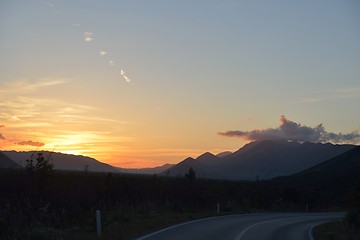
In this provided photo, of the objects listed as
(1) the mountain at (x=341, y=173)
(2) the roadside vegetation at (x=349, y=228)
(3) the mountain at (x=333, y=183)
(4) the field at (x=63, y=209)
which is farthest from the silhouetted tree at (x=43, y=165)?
(1) the mountain at (x=341, y=173)

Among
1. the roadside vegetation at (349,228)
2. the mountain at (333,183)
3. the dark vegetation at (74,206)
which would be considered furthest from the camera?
the mountain at (333,183)

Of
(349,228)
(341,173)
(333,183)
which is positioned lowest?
(349,228)

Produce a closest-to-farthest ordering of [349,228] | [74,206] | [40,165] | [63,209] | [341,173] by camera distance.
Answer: [349,228], [63,209], [74,206], [40,165], [341,173]

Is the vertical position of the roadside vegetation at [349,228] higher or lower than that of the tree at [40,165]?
lower

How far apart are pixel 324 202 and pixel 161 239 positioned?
49135 mm

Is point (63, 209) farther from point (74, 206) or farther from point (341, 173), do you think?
point (341, 173)

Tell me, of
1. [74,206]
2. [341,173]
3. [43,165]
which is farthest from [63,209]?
[341,173]

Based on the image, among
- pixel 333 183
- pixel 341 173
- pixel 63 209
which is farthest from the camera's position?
pixel 341 173

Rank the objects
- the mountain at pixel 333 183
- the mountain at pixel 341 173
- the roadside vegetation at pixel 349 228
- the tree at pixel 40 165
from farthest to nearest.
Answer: the mountain at pixel 341 173 → the mountain at pixel 333 183 → the tree at pixel 40 165 → the roadside vegetation at pixel 349 228

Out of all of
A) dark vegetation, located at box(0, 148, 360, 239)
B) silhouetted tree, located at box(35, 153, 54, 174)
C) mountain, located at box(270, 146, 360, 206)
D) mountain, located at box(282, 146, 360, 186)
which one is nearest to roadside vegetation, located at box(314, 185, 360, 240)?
dark vegetation, located at box(0, 148, 360, 239)

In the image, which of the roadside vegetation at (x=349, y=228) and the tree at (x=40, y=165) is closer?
the roadside vegetation at (x=349, y=228)

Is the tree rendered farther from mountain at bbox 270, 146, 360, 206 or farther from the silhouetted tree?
mountain at bbox 270, 146, 360, 206

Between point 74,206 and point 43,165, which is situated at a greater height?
point 43,165

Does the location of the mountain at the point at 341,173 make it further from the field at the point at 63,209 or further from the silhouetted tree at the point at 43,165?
the silhouetted tree at the point at 43,165
